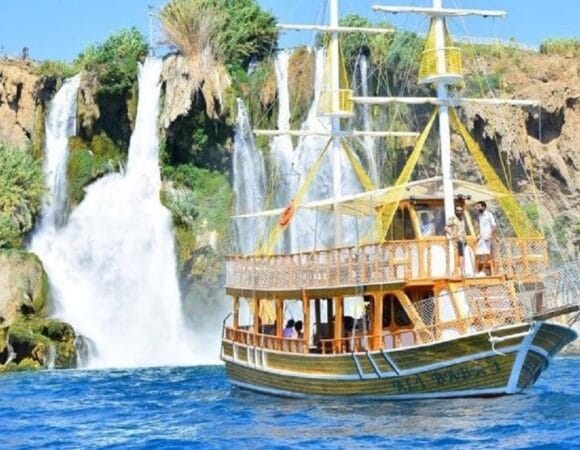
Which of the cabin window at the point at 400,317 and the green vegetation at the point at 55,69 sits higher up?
the green vegetation at the point at 55,69

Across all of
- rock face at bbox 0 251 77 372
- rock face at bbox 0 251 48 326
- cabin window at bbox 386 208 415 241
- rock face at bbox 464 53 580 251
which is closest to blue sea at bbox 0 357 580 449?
cabin window at bbox 386 208 415 241

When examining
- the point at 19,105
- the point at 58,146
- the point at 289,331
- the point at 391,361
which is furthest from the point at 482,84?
the point at 391,361

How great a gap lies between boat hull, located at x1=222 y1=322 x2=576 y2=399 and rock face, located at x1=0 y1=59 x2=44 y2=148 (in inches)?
1122

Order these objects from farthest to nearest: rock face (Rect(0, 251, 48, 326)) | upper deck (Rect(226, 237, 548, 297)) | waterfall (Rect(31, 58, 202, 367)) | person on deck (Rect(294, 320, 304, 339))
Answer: waterfall (Rect(31, 58, 202, 367)) < rock face (Rect(0, 251, 48, 326)) < person on deck (Rect(294, 320, 304, 339)) < upper deck (Rect(226, 237, 548, 297))

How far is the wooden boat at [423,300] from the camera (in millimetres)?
23250

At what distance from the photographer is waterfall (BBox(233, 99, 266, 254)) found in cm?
4825

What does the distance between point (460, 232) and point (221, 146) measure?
26.9 m

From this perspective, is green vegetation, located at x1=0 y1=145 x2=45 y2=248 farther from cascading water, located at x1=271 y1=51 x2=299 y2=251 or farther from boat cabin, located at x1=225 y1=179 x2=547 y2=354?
boat cabin, located at x1=225 y1=179 x2=547 y2=354

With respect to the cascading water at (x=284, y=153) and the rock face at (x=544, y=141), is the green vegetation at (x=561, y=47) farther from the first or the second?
the cascading water at (x=284, y=153)

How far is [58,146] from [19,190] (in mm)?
4377

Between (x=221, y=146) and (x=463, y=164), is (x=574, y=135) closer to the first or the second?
(x=463, y=164)

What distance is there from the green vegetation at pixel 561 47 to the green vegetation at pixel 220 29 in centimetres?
1296

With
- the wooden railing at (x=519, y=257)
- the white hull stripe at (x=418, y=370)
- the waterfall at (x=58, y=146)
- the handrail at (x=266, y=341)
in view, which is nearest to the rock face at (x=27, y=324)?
the waterfall at (x=58, y=146)

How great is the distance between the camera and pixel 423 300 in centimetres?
2441
